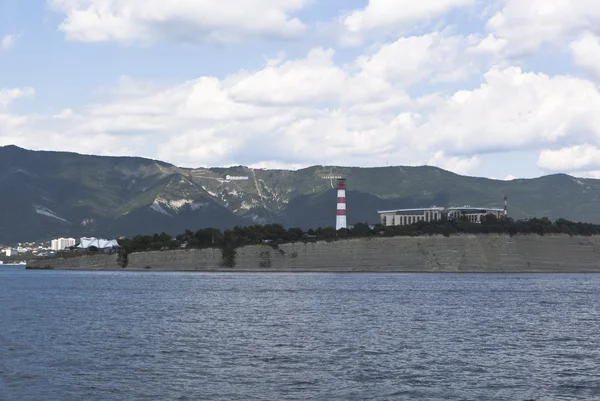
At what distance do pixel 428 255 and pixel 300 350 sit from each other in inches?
5607

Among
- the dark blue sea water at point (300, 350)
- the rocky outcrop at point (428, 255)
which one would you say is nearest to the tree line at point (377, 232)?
the rocky outcrop at point (428, 255)

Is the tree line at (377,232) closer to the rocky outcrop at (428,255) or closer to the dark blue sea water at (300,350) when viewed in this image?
the rocky outcrop at (428,255)

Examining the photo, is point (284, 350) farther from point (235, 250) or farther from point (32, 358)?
point (235, 250)

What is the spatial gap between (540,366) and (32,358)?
24.8m

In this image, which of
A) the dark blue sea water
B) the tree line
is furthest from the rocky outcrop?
the dark blue sea water

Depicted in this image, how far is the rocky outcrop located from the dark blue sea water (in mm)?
100914

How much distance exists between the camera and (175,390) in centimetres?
3553

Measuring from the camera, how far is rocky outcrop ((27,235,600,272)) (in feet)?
610

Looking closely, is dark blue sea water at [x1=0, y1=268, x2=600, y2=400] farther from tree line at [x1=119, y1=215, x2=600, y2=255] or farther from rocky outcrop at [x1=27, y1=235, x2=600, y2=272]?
tree line at [x1=119, y1=215, x2=600, y2=255]

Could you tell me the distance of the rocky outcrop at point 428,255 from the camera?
186 metres

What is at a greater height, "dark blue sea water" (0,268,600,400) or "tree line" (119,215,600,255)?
"tree line" (119,215,600,255)

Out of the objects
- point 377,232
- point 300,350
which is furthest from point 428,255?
point 300,350

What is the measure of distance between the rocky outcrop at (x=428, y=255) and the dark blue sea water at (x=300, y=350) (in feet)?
331

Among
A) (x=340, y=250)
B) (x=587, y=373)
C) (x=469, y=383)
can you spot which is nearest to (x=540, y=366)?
(x=587, y=373)
